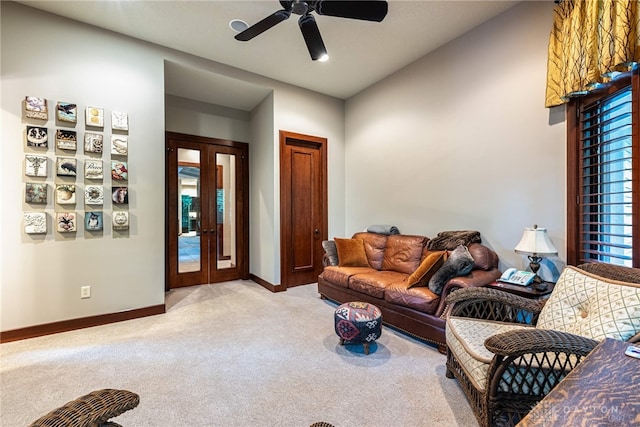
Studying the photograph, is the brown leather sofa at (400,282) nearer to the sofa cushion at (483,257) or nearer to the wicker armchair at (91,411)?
the sofa cushion at (483,257)

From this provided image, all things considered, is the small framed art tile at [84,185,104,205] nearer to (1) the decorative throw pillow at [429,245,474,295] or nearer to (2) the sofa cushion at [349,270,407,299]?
(2) the sofa cushion at [349,270,407,299]

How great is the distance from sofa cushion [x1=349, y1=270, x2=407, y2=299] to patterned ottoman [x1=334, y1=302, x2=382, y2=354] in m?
0.59

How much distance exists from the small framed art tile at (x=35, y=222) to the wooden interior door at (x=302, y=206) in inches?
108

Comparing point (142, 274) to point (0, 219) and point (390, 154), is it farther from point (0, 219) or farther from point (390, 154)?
point (390, 154)

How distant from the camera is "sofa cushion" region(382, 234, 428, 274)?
3560mm

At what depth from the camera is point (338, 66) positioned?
158 inches

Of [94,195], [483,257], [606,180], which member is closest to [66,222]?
[94,195]

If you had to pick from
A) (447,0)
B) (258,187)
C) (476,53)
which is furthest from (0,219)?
(476,53)

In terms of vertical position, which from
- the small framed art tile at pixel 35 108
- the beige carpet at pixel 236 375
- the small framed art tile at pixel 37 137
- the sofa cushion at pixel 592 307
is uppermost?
the small framed art tile at pixel 35 108

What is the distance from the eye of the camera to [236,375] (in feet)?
7.17

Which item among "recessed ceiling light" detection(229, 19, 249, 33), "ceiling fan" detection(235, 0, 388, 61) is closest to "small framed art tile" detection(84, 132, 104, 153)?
"recessed ceiling light" detection(229, 19, 249, 33)

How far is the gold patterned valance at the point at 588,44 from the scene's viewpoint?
6.09 ft

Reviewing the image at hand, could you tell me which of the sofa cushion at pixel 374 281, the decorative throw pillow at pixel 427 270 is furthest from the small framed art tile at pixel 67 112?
the decorative throw pillow at pixel 427 270

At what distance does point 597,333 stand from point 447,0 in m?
3.01
